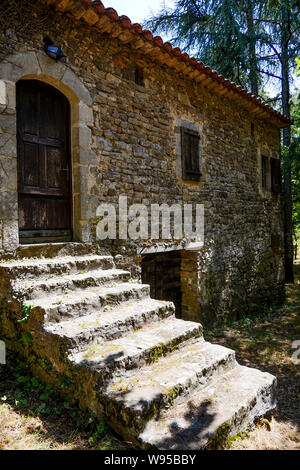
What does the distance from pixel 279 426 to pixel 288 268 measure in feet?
34.0

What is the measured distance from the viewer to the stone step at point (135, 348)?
2.34 m

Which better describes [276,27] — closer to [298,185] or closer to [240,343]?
[298,185]

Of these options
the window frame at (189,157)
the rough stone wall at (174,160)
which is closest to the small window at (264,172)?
the rough stone wall at (174,160)

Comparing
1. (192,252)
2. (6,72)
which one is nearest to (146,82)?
(6,72)

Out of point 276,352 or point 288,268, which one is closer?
point 276,352

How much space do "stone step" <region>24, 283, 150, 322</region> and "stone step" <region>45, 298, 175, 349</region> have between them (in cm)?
5

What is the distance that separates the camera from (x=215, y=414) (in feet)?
7.33

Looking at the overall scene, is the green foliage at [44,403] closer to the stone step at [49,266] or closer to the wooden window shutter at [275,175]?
the stone step at [49,266]

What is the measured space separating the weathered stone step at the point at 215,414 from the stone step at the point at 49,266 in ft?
6.22

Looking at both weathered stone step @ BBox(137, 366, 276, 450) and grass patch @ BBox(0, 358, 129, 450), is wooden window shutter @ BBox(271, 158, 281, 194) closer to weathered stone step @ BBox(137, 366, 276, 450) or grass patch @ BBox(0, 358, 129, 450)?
weathered stone step @ BBox(137, 366, 276, 450)

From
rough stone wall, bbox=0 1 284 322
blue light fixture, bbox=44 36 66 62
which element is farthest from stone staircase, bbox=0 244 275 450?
blue light fixture, bbox=44 36 66 62

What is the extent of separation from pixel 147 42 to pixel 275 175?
6202 millimetres

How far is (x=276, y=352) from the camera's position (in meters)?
5.77

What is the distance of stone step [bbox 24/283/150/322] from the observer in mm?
2766
